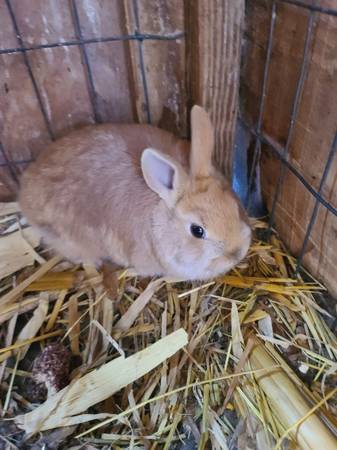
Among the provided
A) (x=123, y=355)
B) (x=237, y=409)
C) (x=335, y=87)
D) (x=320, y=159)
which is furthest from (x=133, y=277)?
(x=335, y=87)

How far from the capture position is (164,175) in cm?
166

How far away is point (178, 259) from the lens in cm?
175

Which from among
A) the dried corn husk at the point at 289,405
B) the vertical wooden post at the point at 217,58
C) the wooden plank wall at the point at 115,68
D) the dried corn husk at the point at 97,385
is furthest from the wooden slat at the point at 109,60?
the dried corn husk at the point at 289,405

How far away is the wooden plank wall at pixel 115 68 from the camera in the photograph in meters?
1.68

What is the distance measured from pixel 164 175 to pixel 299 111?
0.59m

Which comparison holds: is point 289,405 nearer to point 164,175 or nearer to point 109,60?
point 164,175

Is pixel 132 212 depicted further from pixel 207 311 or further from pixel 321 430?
pixel 321 430

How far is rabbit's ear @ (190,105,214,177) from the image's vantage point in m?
1.55

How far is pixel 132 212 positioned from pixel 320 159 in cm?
81

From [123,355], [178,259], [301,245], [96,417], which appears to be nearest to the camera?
[96,417]

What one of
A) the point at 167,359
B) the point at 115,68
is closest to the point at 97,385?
the point at 167,359

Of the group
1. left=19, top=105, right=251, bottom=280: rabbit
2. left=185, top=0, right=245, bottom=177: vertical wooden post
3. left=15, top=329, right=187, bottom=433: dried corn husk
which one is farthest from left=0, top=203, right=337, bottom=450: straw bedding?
left=185, top=0, right=245, bottom=177: vertical wooden post

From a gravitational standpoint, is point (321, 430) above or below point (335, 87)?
below

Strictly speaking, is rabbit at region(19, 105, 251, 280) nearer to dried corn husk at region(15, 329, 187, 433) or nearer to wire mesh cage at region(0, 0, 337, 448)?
wire mesh cage at region(0, 0, 337, 448)
